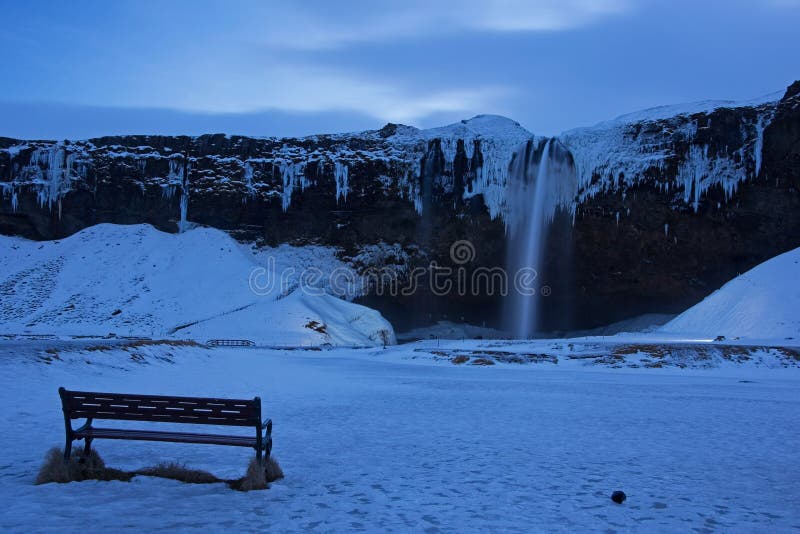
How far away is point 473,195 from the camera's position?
51.9m

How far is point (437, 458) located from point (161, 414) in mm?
3309

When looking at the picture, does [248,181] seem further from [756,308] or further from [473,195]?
[756,308]

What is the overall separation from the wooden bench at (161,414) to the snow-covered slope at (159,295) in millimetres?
32263

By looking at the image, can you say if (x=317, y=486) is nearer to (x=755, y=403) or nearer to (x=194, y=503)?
(x=194, y=503)

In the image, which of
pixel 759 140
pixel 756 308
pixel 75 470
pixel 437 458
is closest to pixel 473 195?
pixel 759 140

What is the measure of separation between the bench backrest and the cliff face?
45710 mm

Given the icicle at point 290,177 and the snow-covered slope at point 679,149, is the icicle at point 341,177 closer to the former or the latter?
the icicle at point 290,177

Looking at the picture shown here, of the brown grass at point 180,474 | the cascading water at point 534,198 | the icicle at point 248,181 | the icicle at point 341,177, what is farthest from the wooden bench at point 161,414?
the icicle at point 248,181

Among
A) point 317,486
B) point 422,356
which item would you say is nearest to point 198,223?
point 422,356

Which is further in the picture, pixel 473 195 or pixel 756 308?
pixel 473 195

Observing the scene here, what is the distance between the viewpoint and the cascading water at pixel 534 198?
4881 centimetres

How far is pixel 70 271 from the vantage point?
170ft

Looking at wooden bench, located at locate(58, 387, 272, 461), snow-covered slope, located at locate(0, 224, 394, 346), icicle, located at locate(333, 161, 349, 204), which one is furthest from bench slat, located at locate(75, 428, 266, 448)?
icicle, located at locate(333, 161, 349, 204)

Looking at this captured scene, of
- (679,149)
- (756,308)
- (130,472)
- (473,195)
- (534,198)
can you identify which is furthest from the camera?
(473,195)
